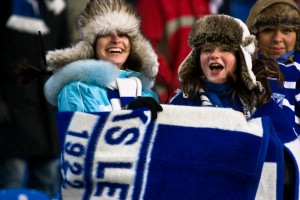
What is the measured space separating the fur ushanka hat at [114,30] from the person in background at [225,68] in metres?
0.55

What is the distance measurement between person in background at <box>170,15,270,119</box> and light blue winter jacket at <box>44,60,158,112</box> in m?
0.43

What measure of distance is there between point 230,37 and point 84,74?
802mm

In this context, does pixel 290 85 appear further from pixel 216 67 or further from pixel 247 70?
pixel 216 67

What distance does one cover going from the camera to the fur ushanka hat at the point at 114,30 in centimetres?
574

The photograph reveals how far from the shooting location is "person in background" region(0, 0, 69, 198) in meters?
7.76

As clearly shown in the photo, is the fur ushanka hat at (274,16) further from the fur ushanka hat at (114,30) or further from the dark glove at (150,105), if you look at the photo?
the dark glove at (150,105)

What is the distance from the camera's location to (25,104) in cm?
782

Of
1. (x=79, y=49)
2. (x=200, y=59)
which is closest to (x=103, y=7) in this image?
(x=79, y=49)

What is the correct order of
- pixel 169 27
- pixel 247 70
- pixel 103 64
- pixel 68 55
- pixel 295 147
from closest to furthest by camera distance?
pixel 295 147, pixel 247 70, pixel 103 64, pixel 68 55, pixel 169 27

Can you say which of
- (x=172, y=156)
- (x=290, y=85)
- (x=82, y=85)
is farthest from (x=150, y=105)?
(x=290, y=85)

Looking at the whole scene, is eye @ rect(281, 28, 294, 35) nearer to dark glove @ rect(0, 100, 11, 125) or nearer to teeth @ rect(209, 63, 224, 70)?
teeth @ rect(209, 63, 224, 70)

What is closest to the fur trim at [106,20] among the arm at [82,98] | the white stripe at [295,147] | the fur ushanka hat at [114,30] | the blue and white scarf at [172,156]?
the fur ushanka hat at [114,30]

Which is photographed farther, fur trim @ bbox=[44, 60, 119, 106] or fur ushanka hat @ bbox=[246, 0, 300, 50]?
fur ushanka hat @ bbox=[246, 0, 300, 50]

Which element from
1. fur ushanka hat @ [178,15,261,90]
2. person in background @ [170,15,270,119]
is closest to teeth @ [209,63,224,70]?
person in background @ [170,15,270,119]
